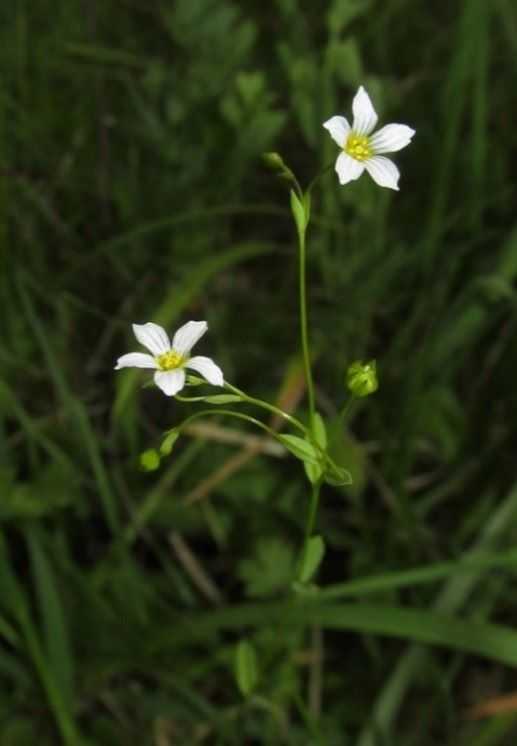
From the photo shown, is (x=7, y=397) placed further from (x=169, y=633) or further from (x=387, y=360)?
(x=387, y=360)

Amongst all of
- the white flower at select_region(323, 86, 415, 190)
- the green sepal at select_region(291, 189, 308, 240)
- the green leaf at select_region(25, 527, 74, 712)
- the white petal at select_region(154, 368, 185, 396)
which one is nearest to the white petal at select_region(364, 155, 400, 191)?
the white flower at select_region(323, 86, 415, 190)

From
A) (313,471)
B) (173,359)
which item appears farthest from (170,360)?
(313,471)

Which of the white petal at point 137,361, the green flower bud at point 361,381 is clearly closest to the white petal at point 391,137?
the green flower bud at point 361,381

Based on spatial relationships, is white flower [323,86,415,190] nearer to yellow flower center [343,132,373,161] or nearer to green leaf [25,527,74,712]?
yellow flower center [343,132,373,161]

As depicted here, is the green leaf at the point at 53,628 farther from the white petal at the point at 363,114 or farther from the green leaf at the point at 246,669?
the white petal at the point at 363,114

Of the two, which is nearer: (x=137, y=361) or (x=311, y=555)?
(x=137, y=361)

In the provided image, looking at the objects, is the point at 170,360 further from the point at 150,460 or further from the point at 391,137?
the point at 391,137
